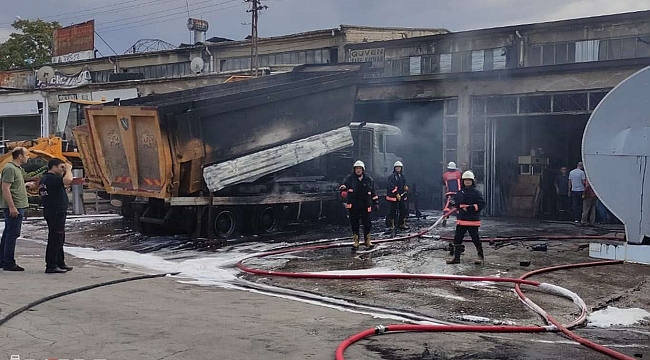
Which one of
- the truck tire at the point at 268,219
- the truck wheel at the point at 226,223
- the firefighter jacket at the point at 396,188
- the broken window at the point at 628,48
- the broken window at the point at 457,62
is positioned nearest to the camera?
the truck wheel at the point at 226,223

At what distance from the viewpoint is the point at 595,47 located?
23250mm

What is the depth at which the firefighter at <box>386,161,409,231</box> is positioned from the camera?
16.3 meters

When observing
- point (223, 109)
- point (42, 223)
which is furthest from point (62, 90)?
point (223, 109)

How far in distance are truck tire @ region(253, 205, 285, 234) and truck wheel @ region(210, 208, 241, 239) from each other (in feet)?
1.98

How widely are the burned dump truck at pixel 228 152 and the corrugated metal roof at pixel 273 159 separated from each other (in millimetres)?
21

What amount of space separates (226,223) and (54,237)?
554 cm

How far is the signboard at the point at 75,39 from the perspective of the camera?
46719 millimetres

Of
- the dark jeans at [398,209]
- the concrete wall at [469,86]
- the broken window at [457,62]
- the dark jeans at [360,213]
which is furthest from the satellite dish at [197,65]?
the dark jeans at [360,213]

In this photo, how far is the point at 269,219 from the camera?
53.8ft

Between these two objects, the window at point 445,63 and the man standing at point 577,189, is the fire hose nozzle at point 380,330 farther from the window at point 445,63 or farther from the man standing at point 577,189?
the window at point 445,63

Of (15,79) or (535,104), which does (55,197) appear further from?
(15,79)

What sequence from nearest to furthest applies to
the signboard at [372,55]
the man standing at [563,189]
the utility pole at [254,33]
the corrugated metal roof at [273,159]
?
the corrugated metal roof at [273,159]
the man standing at [563,189]
the signboard at [372,55]
the utility pole at [254,33]

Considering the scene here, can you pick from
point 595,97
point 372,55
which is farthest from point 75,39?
point 595,97

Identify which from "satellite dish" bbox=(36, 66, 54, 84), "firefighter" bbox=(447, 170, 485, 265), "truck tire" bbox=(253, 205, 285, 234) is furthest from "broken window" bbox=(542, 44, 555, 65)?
"satellite dish" bbox=(36, 66, 54, 84)
